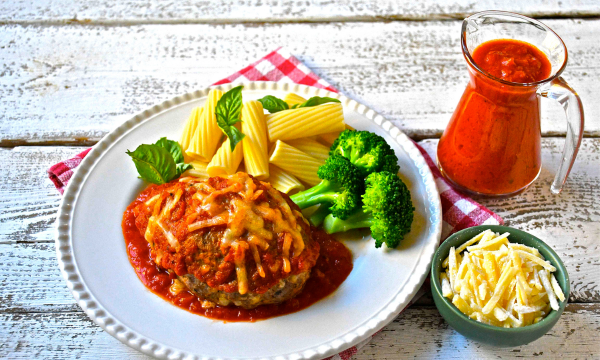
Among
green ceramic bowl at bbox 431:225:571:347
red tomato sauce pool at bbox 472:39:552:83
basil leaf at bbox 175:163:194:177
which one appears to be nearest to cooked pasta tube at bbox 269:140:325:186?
basil leaf at bbox 175:163:194:177

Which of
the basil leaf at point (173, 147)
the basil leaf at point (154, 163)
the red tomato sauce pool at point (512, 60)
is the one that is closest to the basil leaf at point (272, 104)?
the basil leaf at point (173, 147)

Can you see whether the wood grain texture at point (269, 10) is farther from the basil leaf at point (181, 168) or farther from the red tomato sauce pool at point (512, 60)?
the basil leaf at point (181, 168)

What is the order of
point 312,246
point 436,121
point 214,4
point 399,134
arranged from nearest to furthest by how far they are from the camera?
1. point 312,246
2. point 399,134
3. point 436,121
4. point 214,4

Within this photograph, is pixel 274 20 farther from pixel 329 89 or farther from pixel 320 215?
pixel 320 215

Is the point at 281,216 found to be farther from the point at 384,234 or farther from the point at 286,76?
the point at 286,76

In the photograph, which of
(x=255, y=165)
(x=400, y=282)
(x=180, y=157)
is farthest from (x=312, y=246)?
(x=180, y=157)

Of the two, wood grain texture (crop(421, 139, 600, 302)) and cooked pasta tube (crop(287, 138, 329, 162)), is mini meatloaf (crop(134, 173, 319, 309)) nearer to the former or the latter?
cooked pasta tube (crop(287, 138, 329, 162))
